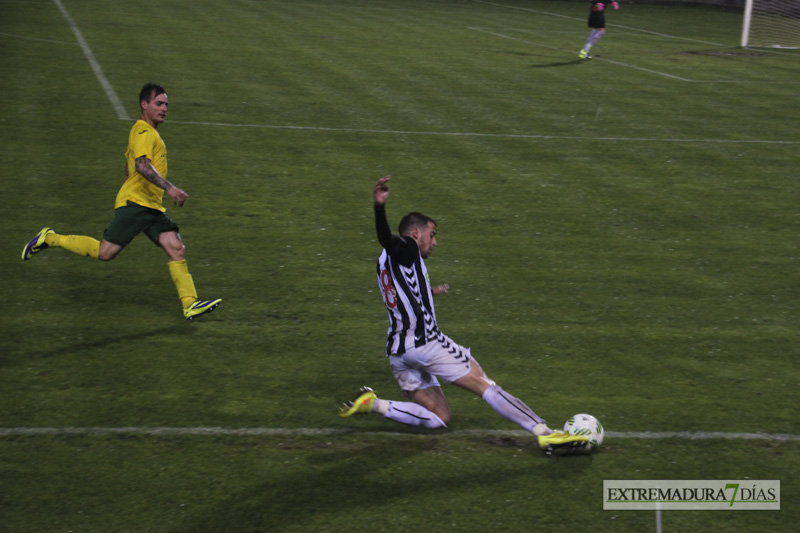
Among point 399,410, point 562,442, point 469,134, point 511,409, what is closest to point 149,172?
point 399,410

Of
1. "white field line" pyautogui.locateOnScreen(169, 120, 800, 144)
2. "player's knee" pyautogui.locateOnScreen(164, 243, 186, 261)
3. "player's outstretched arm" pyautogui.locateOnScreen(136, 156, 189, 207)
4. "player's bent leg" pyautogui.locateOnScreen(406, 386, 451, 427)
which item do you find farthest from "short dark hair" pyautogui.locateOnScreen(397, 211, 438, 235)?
"white field line" pyautogui.locateOnScreen(169, 120, 800, 144)

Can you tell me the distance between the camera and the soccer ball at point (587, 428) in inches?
239

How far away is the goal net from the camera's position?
101ft

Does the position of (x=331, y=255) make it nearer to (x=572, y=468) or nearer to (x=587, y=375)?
(x=587, y=375)

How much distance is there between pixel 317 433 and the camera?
20.8 feet

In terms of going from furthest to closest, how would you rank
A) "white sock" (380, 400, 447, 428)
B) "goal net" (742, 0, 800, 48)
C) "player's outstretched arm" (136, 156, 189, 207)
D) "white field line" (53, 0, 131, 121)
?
"goal net" (742, 0, 800, 48) < "white field line" (53, 0, 131, 121) < "player's outstretched arm" (136, 156, 189, 207) < "white sock" (380, 400, 447, 428)

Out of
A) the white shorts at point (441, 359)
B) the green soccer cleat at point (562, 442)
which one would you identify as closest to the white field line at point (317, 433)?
the green soccer cleat at point (562, 442)

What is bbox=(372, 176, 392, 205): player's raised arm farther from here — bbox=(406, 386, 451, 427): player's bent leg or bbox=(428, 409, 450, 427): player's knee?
bbox=(428, 409, 450, 427): player's knee

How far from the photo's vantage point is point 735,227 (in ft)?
38.1

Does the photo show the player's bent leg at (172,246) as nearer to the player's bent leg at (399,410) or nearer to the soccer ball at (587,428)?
the player's bent leg at (399,410)

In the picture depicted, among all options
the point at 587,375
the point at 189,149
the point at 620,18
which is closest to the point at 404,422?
the point at 587,375

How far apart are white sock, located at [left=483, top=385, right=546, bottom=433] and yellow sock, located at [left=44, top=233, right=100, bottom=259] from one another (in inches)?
172

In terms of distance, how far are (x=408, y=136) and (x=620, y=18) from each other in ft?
85.4

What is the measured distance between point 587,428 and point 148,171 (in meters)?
4.39
